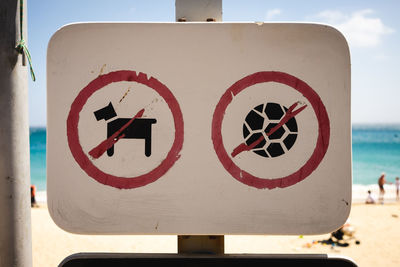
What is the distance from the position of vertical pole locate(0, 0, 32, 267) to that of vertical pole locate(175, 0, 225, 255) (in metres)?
0.74

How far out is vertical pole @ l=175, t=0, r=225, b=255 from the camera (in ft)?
3.30

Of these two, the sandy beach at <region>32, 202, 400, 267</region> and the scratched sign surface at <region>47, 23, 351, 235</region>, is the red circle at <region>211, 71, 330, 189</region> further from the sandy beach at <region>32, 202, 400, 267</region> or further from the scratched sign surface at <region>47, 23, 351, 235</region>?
the sandy beach at <region>32, 202, 400, 267</region>

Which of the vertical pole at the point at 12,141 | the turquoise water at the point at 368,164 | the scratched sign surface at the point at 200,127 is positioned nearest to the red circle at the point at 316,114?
the scratched sign surface at the point at 200,127

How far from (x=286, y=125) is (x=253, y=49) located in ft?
0.90

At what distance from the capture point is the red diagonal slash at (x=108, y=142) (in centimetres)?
90

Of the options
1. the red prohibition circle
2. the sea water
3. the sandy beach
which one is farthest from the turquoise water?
the red prohibition circle

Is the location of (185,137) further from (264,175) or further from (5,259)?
(5,259)

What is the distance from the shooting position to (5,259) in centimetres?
117

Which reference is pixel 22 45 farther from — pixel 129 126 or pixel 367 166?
pixel 367 166

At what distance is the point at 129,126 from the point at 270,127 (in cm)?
46

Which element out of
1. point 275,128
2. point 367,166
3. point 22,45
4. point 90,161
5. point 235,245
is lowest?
point 367,166

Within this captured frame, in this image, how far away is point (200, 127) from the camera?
915mm

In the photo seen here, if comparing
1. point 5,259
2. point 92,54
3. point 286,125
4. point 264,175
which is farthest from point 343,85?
point 5,259

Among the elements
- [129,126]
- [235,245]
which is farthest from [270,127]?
[235,245]
